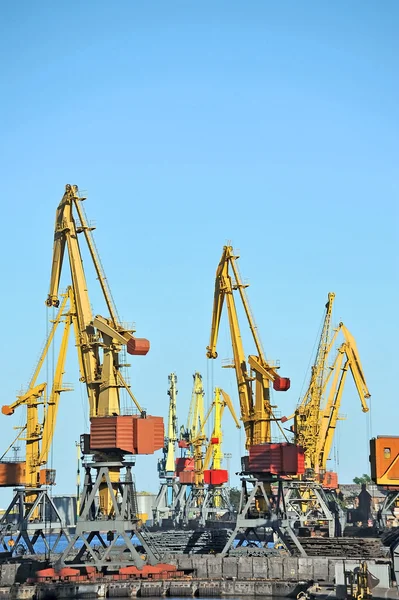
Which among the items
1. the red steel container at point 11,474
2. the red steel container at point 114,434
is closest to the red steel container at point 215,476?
the red steel container at point 11,474

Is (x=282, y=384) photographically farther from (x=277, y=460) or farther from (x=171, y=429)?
(x=171, y=429)

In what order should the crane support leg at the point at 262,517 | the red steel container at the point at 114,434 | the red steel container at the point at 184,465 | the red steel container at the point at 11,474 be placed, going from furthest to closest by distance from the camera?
the red steel container at the point at 184,465
the red steel container at the point at 11,474
the crane support leg at the point at 262,517
the red steel container at the point at 114,434

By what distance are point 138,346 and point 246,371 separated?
1904cm

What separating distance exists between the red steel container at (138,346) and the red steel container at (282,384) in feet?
53.4

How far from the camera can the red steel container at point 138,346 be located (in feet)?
236

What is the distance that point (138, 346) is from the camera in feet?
236

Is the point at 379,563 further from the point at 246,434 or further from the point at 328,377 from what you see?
the point at 328,377

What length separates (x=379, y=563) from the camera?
57312mm

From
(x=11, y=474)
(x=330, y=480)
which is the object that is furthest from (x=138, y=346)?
(x=330, y=480)

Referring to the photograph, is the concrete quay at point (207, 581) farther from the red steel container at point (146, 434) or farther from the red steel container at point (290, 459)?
the red steel container at point (146, 434)

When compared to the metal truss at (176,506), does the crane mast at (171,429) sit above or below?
above

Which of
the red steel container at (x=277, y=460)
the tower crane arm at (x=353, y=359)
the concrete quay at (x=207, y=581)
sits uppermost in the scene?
the tower crane arm at (x=353, y=359)

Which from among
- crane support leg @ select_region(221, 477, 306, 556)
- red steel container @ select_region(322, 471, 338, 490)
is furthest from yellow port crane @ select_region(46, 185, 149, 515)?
red steel container @ select_region(322, 471, 338, 490)

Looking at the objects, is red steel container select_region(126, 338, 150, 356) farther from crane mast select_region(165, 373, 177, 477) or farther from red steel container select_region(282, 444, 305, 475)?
crane mast select_region(165, 373, 177, 477)
